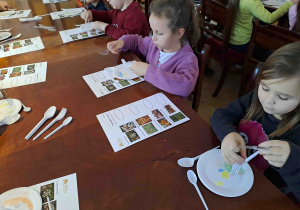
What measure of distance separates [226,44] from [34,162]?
171 centimetres

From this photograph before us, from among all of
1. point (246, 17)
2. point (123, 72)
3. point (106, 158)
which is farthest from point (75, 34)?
point (246, 17)

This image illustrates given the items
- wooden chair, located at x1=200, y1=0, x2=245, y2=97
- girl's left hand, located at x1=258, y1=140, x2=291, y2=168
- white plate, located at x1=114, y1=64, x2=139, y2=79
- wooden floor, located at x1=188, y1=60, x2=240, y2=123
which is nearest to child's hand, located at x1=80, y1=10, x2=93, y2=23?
white plate, located at x1=114, y1=64, x2=139, y2=79

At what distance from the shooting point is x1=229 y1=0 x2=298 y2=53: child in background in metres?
1.83

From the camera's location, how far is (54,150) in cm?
69

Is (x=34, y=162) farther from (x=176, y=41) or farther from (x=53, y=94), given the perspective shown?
(x=176, y=41)

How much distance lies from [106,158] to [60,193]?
0.49 ft

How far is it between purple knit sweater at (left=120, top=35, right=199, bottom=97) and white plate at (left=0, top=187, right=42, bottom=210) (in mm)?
579

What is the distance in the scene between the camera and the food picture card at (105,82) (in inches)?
36.5

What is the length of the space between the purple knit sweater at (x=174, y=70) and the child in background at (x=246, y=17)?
0.99 meters

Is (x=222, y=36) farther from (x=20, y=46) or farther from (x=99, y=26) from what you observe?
(x=20, y=46)

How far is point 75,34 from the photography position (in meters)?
1.43

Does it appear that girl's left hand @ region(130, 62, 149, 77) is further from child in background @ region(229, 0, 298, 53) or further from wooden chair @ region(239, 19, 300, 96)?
child in background @ region(229, 0, 298, 53)

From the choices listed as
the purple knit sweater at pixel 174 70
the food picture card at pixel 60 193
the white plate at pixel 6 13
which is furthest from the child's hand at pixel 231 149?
the white plate at pixel 6 13

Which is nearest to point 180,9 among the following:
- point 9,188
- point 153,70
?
point 153,70
